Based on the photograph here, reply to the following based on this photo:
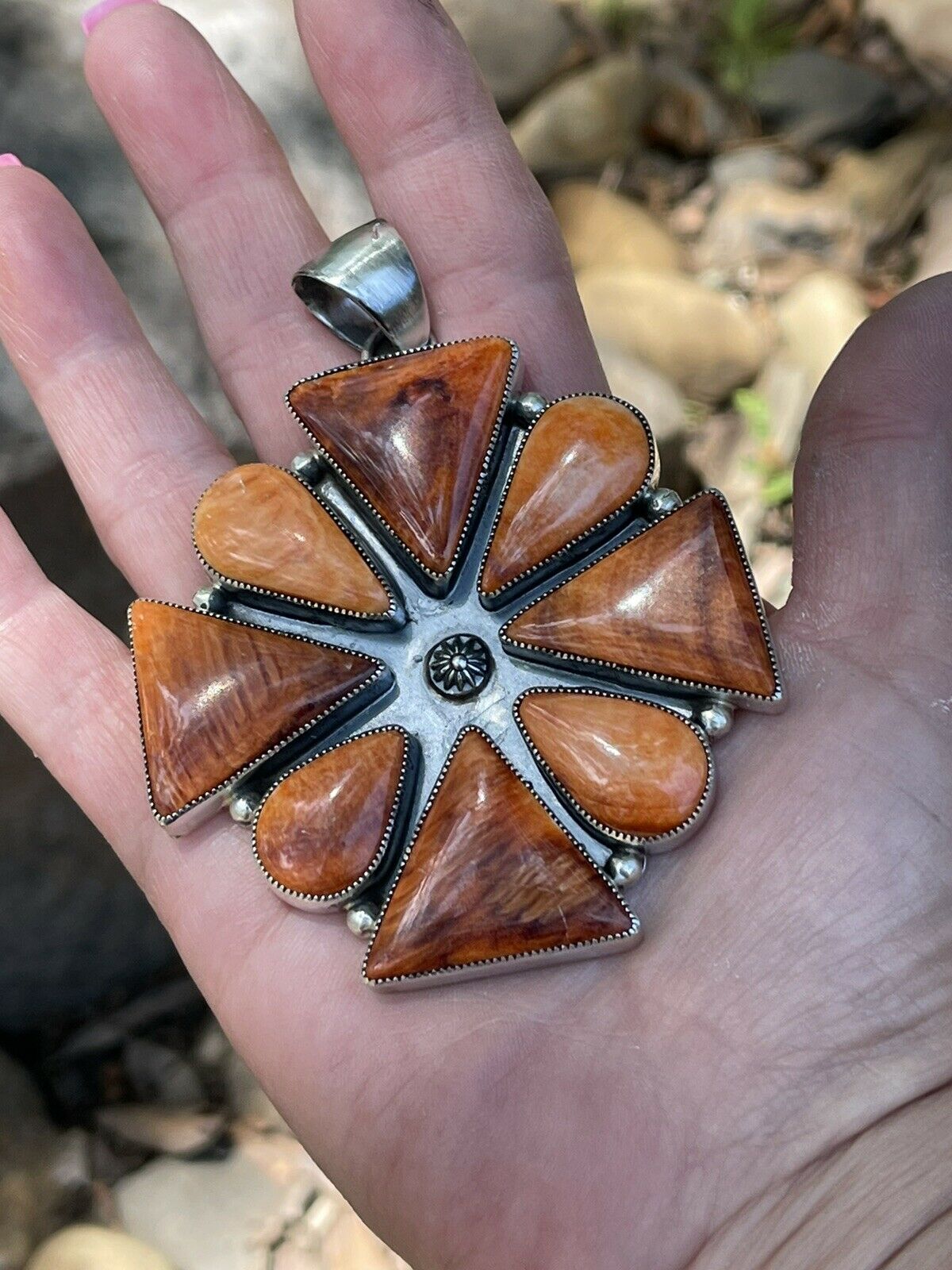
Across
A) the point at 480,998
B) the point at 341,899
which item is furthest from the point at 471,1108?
the point at 341,899

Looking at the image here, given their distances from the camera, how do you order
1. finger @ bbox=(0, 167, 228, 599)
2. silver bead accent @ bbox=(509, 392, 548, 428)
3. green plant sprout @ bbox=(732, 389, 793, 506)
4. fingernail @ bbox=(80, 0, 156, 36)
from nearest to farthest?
1. silver bead accent @ bbox=(509, 392, 548, 428)
2. finger @ bbox=(0, 167, 228, 599)
3. fingernail @ bbox=(80, 0, 156, 36)
4. green plant sprout @ bbox=(732, 389, 793, 506)

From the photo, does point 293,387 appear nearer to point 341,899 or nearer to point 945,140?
point 341,899

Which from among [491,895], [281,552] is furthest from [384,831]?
[281,552]

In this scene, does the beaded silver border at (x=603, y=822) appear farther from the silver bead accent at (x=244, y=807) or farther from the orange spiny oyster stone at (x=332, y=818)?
the silver bead accent at (x=244, y=807)

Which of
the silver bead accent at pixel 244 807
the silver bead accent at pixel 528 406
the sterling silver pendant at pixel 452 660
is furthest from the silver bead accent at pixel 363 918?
the silver bead accent at pixel 528 406

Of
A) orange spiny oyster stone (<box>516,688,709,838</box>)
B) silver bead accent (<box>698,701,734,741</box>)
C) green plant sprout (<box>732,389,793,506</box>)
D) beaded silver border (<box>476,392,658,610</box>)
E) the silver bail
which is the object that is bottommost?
green plant sprout (<box>732,389,793,506</box>)

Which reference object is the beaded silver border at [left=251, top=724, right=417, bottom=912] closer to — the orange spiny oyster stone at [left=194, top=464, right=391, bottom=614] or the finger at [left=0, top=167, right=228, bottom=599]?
the orange spiny oyster stone at [left=194, top=464, right=391, bottom=614]

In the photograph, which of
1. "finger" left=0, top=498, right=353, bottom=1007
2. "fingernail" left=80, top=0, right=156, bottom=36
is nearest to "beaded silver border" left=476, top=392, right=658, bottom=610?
"finger" left=0, top=498, right=353, bottom=1007
